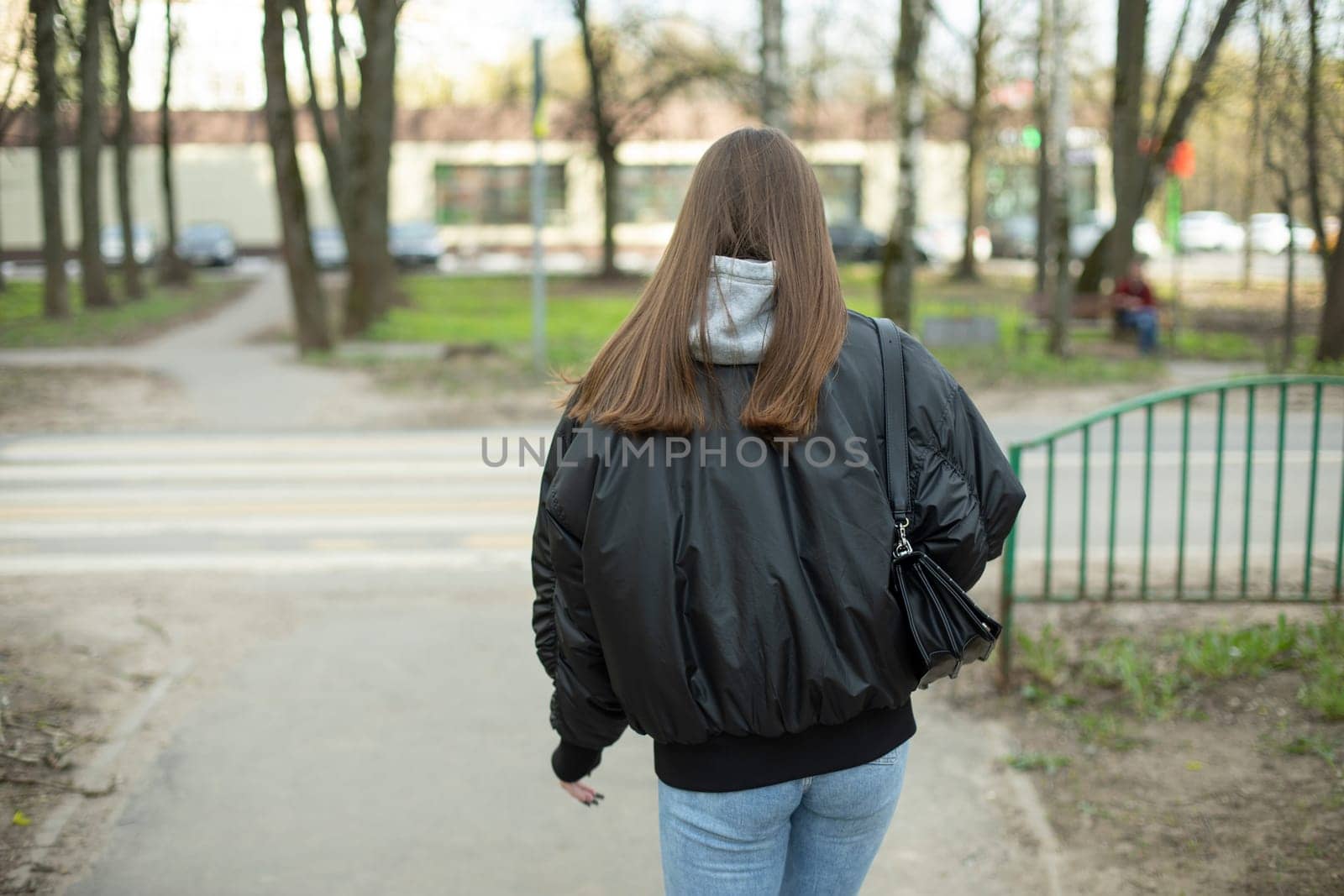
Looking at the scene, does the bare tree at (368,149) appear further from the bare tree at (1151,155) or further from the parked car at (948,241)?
the parked car at (948,241)

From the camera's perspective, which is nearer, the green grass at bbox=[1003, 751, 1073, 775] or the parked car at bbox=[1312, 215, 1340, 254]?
the green grass at bbox=[1003, 751, 1073, 775]

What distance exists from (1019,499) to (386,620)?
4.33 meters

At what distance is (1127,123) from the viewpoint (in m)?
18.4

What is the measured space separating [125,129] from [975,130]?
18837 millimetres

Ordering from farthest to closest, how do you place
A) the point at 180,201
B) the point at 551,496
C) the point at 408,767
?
1. the point at 180,201
2. the point at 408,767
3. the point at 551,496

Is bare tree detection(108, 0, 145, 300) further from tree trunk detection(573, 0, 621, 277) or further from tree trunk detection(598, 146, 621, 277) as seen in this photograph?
tree trunk detection(598, 146, 621, 277)

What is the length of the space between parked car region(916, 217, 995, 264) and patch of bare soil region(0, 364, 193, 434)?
3164 cm

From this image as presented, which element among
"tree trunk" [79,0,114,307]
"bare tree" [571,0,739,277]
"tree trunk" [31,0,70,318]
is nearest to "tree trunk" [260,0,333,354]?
"tree trunk" [31,0,70,318]

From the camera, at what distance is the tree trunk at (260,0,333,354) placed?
16.3 meters

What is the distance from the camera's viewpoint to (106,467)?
10109mm

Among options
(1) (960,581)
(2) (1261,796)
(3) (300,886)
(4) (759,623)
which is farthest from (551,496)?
(2) (1261,796)

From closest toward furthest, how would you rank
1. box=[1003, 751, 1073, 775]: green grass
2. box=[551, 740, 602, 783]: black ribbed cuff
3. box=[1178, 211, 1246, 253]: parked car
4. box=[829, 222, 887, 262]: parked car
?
box=[551, 740, 602, 783]: black ribbed cuff → box=[1003, 751, 1073, 775]: green grass → box=[829, 222, 887, 262]: parked car → box=[1178, 211, 1246, 253]: parked car

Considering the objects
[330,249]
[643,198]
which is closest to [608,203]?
[330,249]

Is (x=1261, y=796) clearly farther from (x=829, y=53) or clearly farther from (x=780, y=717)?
(x=829, y=53)
